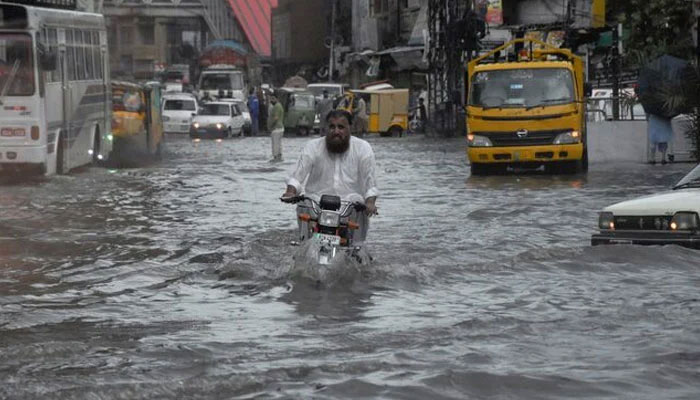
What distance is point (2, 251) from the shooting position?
610 inches

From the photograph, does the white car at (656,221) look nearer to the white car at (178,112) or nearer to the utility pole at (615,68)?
the utility pole at (615,68)

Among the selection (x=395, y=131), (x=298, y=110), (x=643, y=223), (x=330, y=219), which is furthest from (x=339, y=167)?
(x=298, y=110)

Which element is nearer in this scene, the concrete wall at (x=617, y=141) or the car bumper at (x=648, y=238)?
the car bumper at (x=648, y=238)

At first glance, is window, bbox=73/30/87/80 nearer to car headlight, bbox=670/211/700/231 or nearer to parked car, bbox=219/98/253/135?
car headlight, bbox=670/211/700/231

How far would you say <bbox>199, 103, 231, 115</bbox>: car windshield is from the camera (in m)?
55.8

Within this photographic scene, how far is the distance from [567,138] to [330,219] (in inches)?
609

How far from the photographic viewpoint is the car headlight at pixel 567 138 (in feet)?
86.8

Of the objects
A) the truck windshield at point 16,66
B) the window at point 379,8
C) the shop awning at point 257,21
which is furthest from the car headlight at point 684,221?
the shop awning at point 257,21

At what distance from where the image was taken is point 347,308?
35.7ft

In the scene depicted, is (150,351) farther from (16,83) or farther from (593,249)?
(16,83)

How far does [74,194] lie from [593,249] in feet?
41.0

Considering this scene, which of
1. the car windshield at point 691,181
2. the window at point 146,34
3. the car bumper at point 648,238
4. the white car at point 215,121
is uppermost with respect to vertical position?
the window at point 146,34

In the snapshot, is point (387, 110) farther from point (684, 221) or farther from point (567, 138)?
point (684, 221)

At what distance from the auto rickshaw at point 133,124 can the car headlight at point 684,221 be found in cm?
2438
